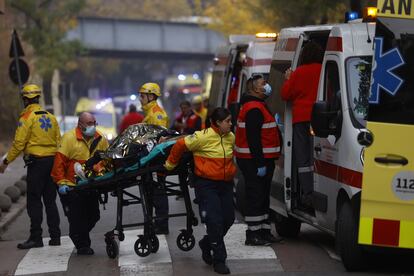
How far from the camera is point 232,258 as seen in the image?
9680 mm

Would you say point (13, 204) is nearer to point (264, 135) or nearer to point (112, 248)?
point (112, 248)

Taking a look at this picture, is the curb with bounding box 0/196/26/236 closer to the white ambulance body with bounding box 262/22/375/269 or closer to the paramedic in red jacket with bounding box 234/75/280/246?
the paramedic in red jacket with bounding box 234/75/280/246

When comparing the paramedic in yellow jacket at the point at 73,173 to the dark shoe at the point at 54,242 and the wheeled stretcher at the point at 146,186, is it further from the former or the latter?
the dark shoe at the point at 54,242

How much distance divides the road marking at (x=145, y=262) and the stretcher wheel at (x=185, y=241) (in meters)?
0.19

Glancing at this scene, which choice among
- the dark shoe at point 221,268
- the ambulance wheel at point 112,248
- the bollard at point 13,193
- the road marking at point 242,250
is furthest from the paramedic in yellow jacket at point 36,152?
the bollard at point 13,193

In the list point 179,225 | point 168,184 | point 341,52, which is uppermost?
point 341,52

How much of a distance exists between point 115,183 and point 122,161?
12.2 inches

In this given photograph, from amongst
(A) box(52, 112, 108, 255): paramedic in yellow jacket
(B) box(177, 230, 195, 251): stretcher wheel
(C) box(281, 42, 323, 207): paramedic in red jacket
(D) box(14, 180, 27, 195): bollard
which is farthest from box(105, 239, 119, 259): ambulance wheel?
(D) box(14, 180, 27, 195): bollard

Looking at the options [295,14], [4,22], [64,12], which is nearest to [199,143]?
[295,14]

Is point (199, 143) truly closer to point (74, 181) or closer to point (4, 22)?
point (74, 181)

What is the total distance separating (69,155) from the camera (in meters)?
10.2

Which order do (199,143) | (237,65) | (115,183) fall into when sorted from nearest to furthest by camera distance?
1. (199,143)
2. (115,183)
3. (237,65)

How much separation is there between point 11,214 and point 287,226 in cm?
523

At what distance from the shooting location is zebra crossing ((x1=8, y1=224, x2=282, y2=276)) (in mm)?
9336
